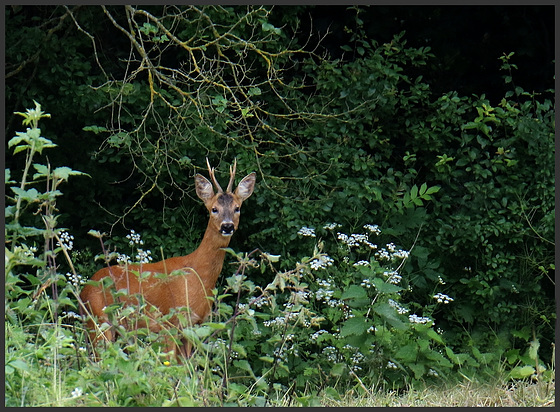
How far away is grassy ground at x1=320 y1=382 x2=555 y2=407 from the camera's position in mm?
4492

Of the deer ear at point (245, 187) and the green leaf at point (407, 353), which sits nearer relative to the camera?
the green leaf at point (407, 353)

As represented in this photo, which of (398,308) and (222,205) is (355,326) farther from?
(222,205)

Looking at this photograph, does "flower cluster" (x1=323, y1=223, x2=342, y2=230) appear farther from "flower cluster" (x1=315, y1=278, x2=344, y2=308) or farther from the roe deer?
the roe deer

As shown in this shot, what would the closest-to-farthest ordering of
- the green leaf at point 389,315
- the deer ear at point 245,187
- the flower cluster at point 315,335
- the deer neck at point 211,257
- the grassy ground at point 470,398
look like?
1. the grassy ground at point 470,398
2. the green leaf at point 389,315
3. the deer neck at point 211,257
4. the flower cluster at point 315,335
5. the deer ear at point 245,187

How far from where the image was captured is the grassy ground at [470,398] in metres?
4.49

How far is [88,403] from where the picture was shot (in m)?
3.69

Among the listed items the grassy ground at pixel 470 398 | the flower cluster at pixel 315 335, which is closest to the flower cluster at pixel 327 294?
the flower cluster at pixel 315 335

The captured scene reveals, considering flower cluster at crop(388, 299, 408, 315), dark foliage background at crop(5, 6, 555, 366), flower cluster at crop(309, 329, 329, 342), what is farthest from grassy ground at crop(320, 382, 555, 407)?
dark foliage background at crop(5, 6, 555, 366)

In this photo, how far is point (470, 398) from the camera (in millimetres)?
4742

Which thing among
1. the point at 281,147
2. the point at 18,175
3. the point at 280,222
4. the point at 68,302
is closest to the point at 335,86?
the point at 281,147

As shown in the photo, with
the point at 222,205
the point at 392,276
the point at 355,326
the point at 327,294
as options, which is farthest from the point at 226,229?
the point at 392,276

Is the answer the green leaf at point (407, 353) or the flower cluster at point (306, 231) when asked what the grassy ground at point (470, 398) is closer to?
the green leaf at point (407, 353)

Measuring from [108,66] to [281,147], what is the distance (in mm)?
1658

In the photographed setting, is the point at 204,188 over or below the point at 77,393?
over
